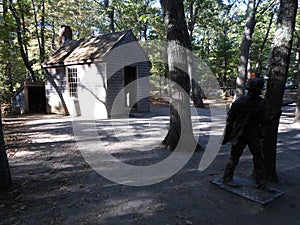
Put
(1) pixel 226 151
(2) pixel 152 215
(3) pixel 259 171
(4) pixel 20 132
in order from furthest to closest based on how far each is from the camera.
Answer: (4) pixel 20 132, (1) pixel 226 151, (3) pixel 259 171, (2) pixel 152 215

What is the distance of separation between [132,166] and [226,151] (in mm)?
2945

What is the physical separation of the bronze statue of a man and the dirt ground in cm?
70

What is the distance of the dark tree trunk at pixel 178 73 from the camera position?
6.08 metres

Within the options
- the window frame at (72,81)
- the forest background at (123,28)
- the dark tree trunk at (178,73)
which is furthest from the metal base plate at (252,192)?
the forest background at (123,28)

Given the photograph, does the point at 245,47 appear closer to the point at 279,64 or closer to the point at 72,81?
the point at 279,64

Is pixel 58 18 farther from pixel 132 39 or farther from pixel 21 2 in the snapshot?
pixel 132 39

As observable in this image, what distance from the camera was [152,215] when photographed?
10.7ft

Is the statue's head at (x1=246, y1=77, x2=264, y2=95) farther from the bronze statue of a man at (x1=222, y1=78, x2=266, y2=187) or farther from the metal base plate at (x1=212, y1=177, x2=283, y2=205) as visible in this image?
the metal base plate at (x1=212, y1=177, x2=283, y2=205)

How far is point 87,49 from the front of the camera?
528 inches

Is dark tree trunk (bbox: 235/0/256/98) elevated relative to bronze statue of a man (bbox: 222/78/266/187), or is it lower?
elevated

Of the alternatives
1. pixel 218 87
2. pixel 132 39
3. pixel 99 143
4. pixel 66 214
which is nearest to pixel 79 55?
pixel 132 39

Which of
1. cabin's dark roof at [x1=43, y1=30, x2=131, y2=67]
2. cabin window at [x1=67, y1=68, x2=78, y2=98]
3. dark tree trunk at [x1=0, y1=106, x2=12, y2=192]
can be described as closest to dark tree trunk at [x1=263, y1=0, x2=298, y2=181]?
dark tree trunk at [x1=0, y1=106, x2=12, y2=192]

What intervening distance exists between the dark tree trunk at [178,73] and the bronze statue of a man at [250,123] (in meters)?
2.52

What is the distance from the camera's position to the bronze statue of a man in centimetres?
365
